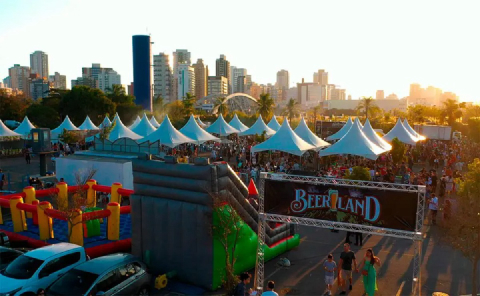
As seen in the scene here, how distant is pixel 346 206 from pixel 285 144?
46.4 ft

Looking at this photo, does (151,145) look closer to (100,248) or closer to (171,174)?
(100,248)

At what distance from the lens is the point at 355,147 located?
2081cm

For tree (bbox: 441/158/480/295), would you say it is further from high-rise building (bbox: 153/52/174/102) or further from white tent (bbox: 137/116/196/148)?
high-rise building (bbox: 153/52/174/102)

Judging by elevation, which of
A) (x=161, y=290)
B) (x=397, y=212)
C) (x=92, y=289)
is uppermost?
(x=397, y=212)

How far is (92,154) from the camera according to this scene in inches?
816

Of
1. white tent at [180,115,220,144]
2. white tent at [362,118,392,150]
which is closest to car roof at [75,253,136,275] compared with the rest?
white tent at [180,115,220,144]

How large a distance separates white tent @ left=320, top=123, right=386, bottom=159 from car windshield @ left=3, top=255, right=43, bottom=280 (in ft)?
50.2

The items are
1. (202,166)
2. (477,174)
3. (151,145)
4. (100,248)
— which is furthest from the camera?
(151,145)

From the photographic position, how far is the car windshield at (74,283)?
7633mm

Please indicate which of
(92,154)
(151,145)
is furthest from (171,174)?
(92,154)

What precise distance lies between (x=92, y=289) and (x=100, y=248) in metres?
3.87

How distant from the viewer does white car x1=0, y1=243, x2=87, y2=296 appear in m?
8.23

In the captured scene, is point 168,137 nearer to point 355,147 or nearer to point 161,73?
point 355,147

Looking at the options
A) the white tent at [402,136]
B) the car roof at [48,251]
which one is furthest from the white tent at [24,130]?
the white tent at [402,136]
